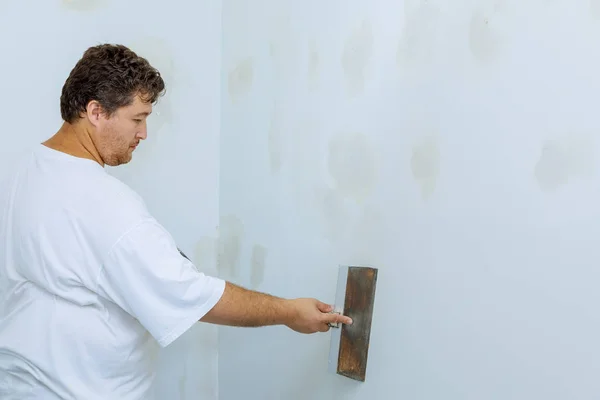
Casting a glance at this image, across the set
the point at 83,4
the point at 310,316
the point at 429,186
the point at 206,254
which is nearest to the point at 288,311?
the point at 310,316

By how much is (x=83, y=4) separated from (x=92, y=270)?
3.68 ft

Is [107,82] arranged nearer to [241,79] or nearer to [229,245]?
[241,79]

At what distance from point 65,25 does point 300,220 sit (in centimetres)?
103

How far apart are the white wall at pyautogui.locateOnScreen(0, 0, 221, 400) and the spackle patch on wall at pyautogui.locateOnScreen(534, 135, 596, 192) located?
1.45 meters

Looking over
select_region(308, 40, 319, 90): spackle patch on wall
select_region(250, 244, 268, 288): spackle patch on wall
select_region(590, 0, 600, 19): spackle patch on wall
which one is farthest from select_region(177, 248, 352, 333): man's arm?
select_region(590, 0, 600, 19): spackle patch on wall

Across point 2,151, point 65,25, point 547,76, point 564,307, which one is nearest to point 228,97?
point 65,25

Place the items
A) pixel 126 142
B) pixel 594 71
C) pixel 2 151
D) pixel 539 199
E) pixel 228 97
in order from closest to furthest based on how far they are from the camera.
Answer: pixel 594 71
pixel 539 199
pixel 126 142
pixel 2 151
pixel 228 97

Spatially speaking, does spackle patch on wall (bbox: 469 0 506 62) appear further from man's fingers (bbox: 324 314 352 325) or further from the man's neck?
the man's neck

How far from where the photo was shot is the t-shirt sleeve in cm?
156

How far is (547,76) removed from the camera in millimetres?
1519

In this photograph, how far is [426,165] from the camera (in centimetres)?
180

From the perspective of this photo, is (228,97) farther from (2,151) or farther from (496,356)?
(496,356)

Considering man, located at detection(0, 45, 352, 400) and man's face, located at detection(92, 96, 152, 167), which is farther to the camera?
man's face, located at detection(92, 96, 152, 167)

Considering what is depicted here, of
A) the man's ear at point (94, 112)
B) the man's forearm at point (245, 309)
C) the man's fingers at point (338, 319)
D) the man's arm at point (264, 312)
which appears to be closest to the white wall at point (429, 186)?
the man's fingers at point (338, 319)
